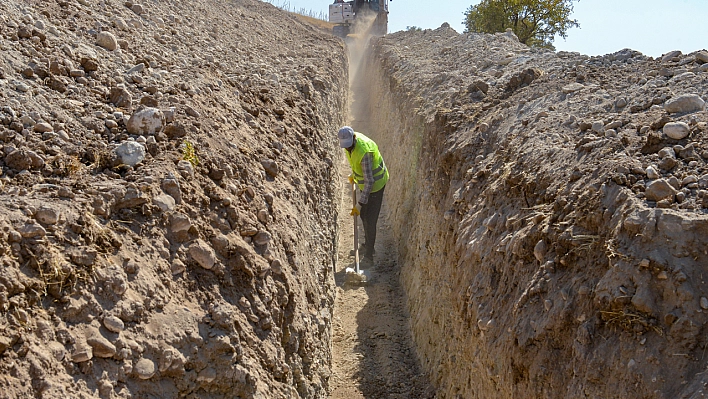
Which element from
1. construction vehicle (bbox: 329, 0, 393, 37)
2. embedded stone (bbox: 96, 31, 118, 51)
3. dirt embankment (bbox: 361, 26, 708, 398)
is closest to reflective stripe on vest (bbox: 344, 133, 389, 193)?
dirt embankment (bbox: 361, 26, 708, 398)

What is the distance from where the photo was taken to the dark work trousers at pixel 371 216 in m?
8.43

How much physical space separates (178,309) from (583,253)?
249 centimetres

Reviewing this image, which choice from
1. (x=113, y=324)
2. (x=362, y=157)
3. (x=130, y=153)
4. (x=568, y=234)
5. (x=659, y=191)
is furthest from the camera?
(x=362, y=157)

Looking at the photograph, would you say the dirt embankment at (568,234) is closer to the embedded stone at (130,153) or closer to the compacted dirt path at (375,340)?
the compacted dirt path at (375,340)

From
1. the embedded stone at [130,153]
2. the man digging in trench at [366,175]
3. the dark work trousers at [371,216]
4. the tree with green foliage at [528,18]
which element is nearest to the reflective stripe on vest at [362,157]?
the man digging in trench at [366,175]

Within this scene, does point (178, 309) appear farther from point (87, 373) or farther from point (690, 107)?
point (690, 107)

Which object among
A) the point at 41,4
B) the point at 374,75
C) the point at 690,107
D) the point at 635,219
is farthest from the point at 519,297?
the point at 374,75

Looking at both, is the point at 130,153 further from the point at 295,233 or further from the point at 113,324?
the point at 295,233

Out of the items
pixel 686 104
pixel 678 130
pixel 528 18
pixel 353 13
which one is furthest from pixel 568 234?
pixel 353 13

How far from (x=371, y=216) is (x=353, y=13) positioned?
23432 millimetres

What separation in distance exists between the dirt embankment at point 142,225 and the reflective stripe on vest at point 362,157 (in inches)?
71.1

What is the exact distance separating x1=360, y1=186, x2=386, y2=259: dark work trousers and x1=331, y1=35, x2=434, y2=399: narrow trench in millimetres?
228

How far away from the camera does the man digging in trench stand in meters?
7.75

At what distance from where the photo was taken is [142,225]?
10.9 feet
